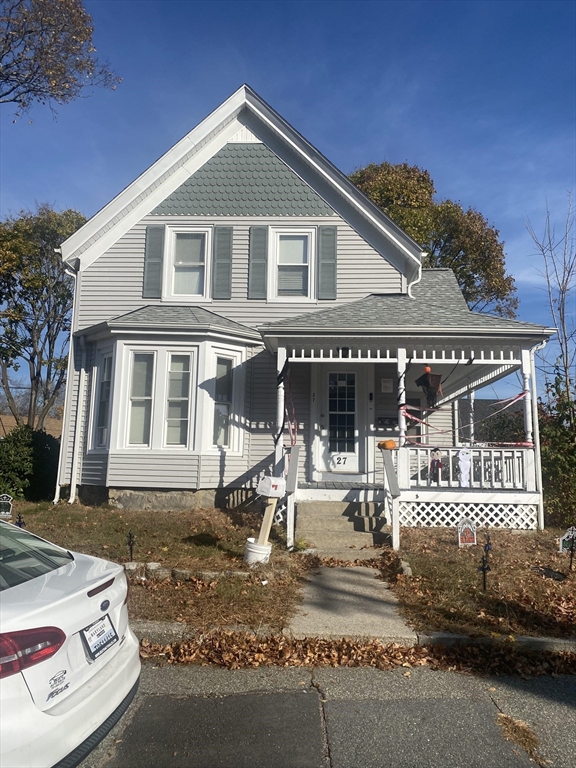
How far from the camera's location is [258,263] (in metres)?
12.6

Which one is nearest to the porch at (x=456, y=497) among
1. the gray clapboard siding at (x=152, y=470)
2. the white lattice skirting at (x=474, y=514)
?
the white lattice skirting at (x=474, y=514)

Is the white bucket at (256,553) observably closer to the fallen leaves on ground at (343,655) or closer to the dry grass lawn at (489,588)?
the dry grass lawn at (489,588)

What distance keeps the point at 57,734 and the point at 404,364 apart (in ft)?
27.4

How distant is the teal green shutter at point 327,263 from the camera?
40.9ft

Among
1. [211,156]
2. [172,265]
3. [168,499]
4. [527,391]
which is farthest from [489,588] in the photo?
[211,156]

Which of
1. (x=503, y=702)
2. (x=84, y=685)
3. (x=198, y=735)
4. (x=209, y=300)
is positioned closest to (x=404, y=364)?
(x=209, y=300)

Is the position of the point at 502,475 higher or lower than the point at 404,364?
lower

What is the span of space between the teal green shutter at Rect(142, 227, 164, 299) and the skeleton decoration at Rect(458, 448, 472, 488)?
705 cm

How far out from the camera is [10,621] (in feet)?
8.85

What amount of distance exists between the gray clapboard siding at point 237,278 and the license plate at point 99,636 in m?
9.51

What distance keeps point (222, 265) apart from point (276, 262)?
3.84ft

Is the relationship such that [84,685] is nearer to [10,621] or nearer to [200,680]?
[10,621]

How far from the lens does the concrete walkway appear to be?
5477 millimetres

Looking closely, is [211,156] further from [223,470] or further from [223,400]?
[223,470]
